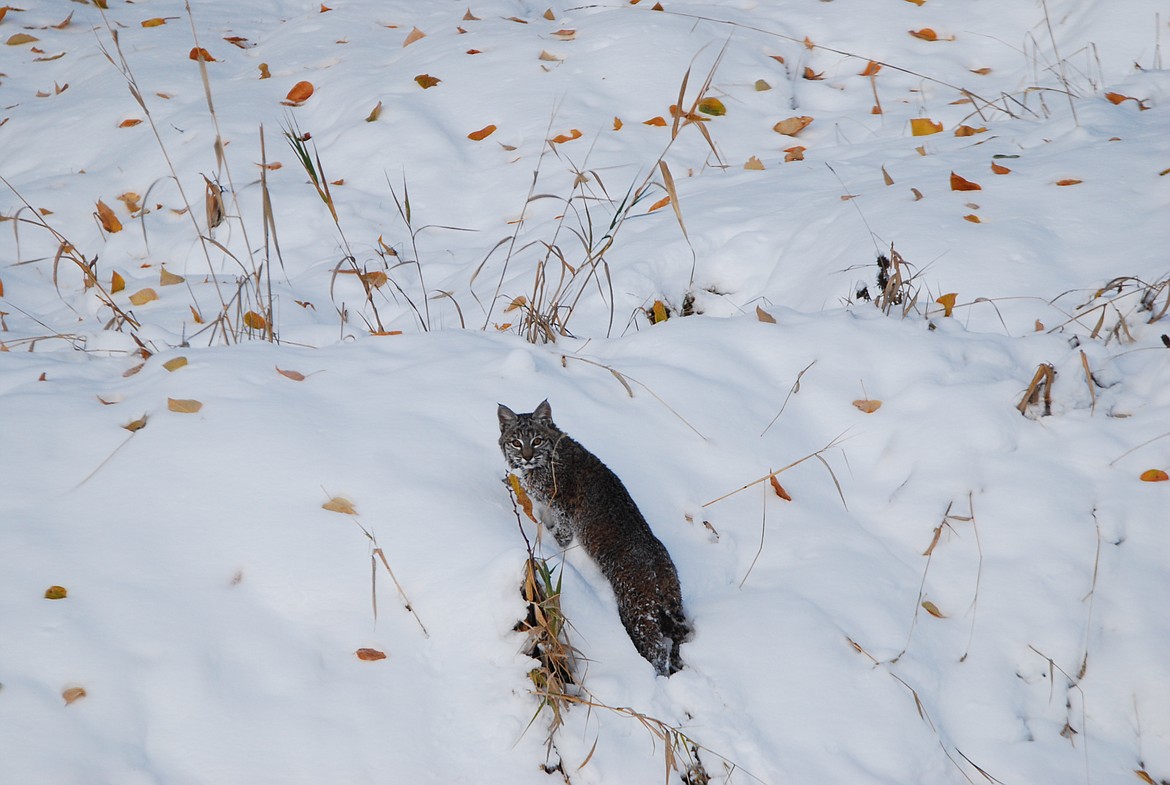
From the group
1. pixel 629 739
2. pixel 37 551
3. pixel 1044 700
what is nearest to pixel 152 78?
pixel 37 551

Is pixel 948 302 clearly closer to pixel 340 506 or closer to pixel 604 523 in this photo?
pixel 604 523

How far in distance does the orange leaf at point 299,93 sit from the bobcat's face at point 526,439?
4511 mm

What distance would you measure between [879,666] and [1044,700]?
0.48 m

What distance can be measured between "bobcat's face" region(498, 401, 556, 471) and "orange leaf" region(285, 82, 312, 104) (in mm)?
4511

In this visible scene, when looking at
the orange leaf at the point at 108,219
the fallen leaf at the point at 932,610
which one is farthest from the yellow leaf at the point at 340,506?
the orange leaf at the point at 108,219

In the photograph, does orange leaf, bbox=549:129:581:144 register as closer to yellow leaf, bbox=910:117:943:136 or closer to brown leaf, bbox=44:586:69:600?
yellow leaf, bbox=910:117:943:136

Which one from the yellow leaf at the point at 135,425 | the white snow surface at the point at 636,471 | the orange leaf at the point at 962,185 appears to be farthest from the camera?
the orange leaf at the point at 962,185

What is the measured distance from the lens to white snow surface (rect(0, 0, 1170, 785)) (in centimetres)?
198

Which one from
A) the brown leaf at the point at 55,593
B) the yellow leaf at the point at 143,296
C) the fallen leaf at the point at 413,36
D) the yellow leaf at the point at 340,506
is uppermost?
the fallen leaf at the point at 413,36

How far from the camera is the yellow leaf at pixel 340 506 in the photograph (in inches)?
91.6

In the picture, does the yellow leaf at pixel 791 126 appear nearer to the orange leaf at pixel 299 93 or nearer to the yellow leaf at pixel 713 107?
the yellow leaf at pixel 713 107

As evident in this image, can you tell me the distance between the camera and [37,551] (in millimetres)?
2105

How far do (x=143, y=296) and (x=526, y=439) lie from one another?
9.15 feet

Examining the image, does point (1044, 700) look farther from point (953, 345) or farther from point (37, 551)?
point (37, 551)
